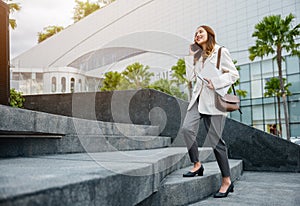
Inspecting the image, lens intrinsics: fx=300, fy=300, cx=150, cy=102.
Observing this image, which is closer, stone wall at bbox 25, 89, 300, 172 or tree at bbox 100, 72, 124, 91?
stone wall at bbox 25, 89, 300, 172

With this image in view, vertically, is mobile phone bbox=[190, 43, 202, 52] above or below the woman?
above

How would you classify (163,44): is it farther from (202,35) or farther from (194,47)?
(202,35)

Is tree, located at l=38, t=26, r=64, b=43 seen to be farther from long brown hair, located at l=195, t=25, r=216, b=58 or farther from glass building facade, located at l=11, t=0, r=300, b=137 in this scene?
long brown hair, located at l=195, t=25, r=216, b=58

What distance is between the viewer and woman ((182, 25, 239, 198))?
301 centimetres

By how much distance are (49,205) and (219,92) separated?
7.48 ft

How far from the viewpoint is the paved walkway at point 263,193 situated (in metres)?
2.94

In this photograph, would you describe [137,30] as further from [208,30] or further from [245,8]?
[208,30]

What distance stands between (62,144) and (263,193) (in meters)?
2.35

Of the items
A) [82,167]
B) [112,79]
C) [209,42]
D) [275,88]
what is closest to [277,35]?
[275,88]

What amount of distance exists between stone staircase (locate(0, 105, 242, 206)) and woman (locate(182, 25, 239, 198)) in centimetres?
26

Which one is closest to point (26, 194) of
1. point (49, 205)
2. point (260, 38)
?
point (49, 205)

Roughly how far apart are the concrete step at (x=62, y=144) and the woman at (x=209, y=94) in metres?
1.12

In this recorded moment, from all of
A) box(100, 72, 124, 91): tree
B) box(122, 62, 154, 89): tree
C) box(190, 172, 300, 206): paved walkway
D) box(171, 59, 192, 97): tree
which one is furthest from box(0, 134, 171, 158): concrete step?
box(100, 72, 124, 91): tree

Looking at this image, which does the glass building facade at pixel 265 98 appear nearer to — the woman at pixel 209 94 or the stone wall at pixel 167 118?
the stone wall at pixel 167 118
